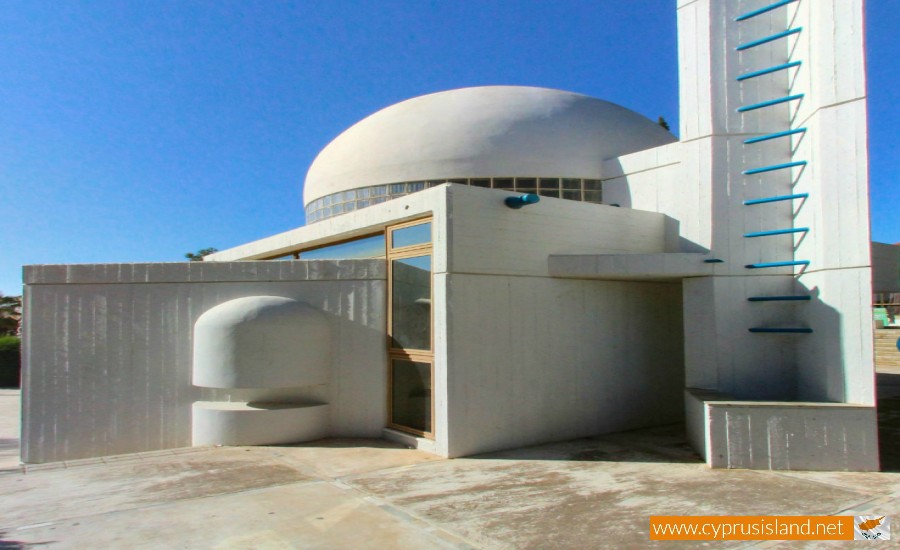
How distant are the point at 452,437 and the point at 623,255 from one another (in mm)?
4140

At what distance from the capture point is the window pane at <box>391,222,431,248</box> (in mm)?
9727

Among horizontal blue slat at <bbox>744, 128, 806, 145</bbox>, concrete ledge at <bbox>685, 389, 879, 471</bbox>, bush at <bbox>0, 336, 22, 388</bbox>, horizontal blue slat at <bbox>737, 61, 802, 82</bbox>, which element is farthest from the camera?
bush at <bbox>0, 336, 22, 388</bbox>

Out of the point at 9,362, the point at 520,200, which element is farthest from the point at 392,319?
the point at 9,362

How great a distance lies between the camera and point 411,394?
10.0 metres

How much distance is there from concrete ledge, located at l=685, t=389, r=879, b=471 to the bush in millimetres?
38080

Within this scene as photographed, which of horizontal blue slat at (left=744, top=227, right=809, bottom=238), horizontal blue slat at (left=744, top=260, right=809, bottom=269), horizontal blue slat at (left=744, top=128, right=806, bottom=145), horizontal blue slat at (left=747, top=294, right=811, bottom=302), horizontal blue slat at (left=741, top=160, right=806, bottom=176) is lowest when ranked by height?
horizontal blue slat at (left=747, top=294, right=811, bottom=302)

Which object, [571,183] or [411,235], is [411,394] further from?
[571,183]

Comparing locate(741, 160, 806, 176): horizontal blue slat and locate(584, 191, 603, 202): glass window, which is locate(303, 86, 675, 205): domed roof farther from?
locate(741, 160, 806, 176): horizontal blue slat

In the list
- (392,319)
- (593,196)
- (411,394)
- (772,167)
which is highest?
(593,196)

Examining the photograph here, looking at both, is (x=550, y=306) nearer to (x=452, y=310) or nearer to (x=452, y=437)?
(x=452, y=310)

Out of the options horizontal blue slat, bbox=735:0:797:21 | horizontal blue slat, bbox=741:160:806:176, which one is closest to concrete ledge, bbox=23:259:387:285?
horizontal blue slat, bbox=741:160:806:176

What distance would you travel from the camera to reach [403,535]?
5750mm

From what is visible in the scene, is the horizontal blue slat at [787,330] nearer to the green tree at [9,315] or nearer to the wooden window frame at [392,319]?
the wooden window frame at [392,319]

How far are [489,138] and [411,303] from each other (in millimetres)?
5435
